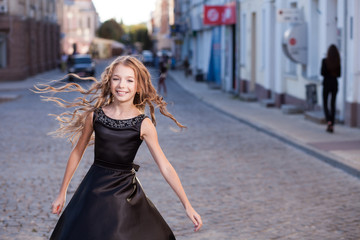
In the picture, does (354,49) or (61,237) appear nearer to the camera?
(61,237)

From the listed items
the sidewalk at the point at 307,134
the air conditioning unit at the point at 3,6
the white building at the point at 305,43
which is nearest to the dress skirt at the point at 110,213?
the sidewalk at the point at 307,134

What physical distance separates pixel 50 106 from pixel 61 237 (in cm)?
2015

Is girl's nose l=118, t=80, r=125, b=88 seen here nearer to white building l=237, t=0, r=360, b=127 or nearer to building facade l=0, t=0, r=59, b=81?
white building l=237, t=0, r=360, b=127

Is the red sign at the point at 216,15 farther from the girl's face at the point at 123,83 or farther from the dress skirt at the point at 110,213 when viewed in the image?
the dress skirt at the point at 110,213

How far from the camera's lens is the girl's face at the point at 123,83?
157 inches

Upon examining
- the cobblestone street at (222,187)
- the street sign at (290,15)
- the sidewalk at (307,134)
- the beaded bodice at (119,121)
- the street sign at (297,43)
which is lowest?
the cobblestone street at (222,187)

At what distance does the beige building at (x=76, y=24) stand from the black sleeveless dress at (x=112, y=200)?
6171 cm

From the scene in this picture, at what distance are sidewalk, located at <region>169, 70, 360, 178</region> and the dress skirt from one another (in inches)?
238

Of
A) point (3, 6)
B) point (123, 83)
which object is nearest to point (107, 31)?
point (3, 6)

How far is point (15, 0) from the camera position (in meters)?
41.3

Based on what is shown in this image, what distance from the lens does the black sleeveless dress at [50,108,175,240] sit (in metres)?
3.82

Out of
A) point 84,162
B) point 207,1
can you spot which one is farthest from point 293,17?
point 207,1

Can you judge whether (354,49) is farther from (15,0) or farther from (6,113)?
(15,0)

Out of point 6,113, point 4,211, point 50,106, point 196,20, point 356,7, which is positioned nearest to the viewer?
point 4,211
